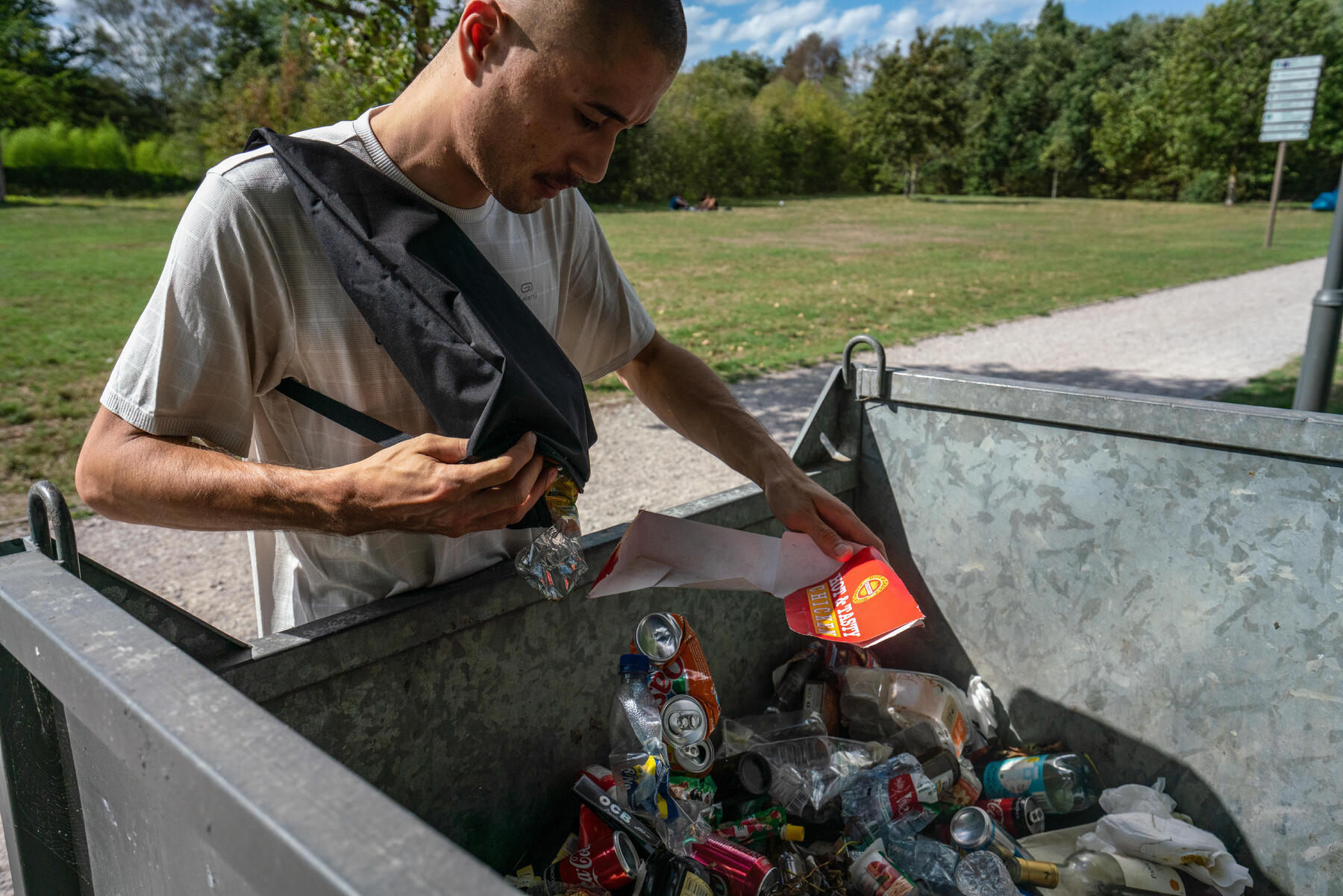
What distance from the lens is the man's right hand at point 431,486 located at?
127cm

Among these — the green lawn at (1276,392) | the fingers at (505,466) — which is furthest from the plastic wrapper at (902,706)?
the green lawn at (1276,392)

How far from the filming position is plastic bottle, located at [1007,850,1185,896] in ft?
6.30

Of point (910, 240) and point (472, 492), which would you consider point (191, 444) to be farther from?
point (910, 240)

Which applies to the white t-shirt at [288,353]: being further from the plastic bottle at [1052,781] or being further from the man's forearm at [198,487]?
the plastic bottle at [1052,781]

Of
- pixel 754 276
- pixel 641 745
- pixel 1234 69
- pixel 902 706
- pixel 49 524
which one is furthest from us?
pixel 1234 69

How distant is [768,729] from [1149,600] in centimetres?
97

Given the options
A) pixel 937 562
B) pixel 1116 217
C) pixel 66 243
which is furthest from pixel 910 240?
pixel 937 562

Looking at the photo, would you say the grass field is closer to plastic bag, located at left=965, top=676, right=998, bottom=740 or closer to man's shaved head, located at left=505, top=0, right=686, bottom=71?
man's shaved head, located at left=505, top=0, right=686, bottom=71

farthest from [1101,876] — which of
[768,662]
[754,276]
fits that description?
[754,276]

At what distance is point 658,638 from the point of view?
70.7 inches

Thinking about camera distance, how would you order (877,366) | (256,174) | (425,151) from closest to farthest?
(256,174)
(425,151)
(877,366)

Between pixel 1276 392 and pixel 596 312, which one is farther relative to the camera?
pixel 1276 392

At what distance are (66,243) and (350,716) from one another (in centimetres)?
1978

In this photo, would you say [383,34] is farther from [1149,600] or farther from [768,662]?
[1149,600]
